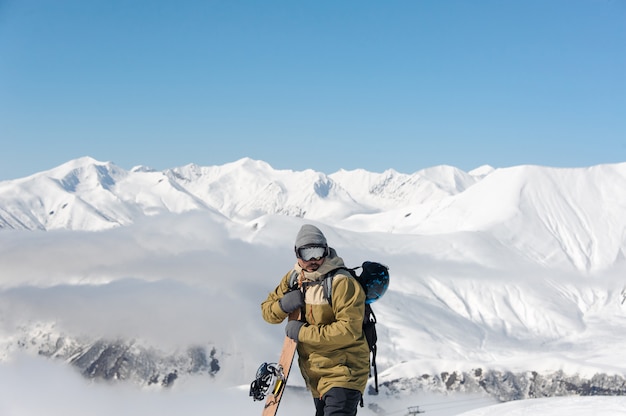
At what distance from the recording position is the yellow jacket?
8.48 meters

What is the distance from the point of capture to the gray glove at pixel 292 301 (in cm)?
882

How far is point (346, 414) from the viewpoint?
874 centimetres

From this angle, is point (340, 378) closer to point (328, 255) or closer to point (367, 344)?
point (367, 344)

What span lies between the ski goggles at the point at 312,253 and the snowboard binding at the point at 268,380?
1.81 meters

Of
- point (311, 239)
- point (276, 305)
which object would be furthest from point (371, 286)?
point (276, 305)

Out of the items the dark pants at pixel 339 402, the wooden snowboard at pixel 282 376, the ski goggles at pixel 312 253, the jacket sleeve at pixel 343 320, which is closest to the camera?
the jacket sleeve at pixel 343 320

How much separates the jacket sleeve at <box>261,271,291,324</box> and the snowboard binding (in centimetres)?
72

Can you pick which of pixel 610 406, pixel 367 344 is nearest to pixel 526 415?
pixel 610 406

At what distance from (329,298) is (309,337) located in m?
0.64

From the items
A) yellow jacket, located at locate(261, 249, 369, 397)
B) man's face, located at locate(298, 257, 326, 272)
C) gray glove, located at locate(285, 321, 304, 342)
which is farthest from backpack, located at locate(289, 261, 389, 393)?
gray glove, located at locate(285, 321, 304, 342)

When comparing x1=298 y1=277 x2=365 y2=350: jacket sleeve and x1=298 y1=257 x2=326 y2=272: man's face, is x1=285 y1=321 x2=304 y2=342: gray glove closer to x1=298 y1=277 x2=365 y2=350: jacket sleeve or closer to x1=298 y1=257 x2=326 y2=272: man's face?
x1=298 y1=277 x2=365 y2=350: jacket sleeve

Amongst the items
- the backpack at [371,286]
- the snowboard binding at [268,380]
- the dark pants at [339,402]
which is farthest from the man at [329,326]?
the snowboard binding at [268,380]

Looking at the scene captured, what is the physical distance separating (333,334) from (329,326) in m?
0.15

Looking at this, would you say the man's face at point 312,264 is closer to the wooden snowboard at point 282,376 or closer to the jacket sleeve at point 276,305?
the jacket sleeve at point 276,305
